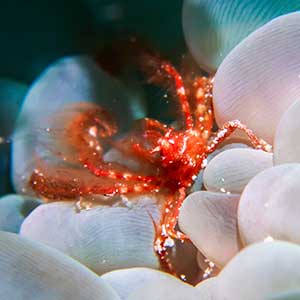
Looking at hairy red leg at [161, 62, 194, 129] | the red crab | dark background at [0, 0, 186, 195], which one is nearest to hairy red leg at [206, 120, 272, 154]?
the red crab

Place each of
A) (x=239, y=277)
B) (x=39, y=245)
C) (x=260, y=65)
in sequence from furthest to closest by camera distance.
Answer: (x=260, y=65), (x=39, y=245), (x=239, y=277)

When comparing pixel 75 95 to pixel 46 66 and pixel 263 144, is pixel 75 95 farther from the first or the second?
pixel 263 144

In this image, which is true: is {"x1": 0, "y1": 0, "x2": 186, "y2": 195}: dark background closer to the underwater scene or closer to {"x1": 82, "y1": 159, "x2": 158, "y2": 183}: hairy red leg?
the underwater scene

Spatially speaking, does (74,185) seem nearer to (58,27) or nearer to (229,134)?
(229,134)

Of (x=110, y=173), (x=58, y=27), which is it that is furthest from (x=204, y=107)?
(x=58, y=27)

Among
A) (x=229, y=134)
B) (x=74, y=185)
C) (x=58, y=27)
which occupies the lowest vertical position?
(x=74, y=185)

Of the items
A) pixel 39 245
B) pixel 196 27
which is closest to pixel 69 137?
pixel 196 27

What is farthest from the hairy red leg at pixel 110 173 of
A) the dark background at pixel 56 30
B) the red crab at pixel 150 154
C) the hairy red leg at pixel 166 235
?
the dark background at pixel 56 30
